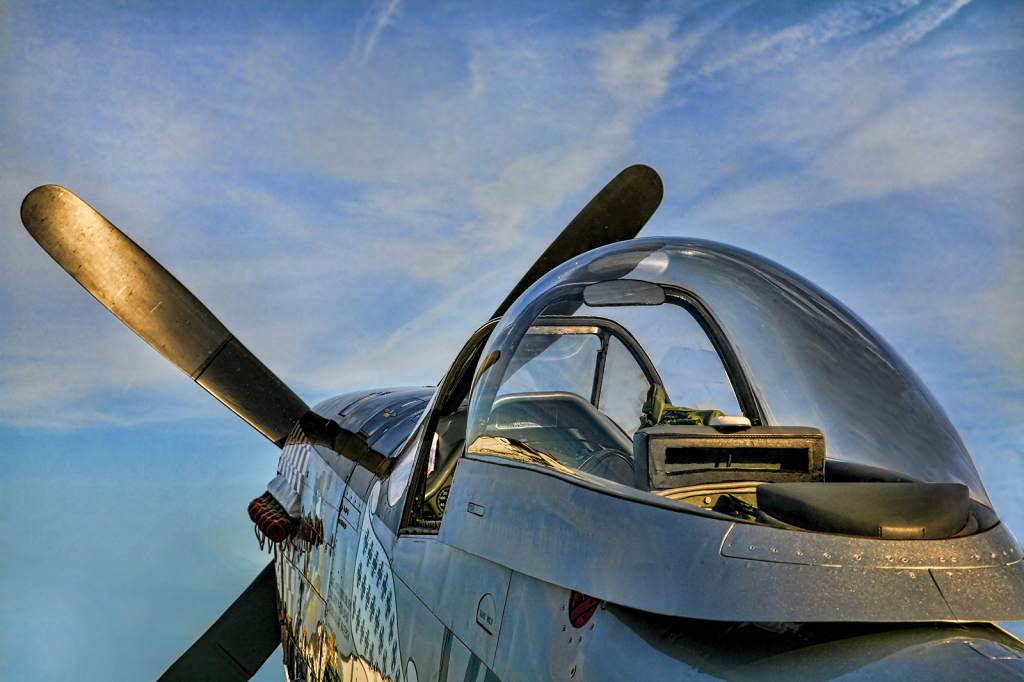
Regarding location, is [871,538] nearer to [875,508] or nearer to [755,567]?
[875,508]

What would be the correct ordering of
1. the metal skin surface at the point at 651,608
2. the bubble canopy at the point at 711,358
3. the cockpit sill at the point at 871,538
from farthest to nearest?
the bubble canopy at the point at 711,358, the cockpit sill at the point at 871,538, the metal skin surface at the point at 651,608

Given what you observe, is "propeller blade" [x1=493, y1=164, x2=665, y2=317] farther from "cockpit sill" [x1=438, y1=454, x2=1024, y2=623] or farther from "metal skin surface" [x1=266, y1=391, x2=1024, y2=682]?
"cockpit sill" [x1=438, y1=454, x2=1024, y2=623]

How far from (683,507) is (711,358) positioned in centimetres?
56

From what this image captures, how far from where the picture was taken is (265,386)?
5.83m

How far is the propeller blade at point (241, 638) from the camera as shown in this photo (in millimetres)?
5457

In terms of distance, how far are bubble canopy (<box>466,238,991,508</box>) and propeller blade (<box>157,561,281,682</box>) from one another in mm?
4132

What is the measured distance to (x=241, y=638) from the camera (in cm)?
552

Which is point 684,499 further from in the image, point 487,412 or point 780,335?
point 487,412

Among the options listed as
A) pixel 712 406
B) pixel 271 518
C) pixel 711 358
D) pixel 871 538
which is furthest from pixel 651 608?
pixel 271 518

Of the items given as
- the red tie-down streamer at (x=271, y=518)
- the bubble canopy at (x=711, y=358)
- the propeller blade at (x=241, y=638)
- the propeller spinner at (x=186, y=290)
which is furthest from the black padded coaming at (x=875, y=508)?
the propeller blade at (x=241, y=638)

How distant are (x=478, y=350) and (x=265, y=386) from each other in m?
3.25

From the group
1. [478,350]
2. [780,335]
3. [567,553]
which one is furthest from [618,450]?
[478,350]

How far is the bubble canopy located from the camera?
1567 mm

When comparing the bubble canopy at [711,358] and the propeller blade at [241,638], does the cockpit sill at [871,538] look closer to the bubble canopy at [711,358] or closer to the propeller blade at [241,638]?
the bubble canopy at [711,358]
